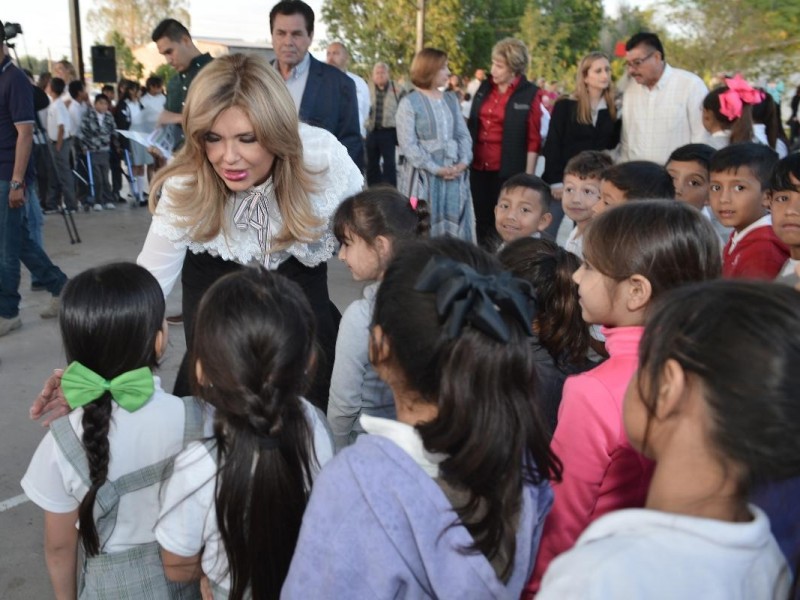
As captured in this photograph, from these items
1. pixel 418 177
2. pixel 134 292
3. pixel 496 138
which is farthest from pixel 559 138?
pixel 134 292

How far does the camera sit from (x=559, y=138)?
5.36 meters

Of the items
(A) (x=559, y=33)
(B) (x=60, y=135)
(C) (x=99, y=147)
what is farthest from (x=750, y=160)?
(A) (x=559, y=33)

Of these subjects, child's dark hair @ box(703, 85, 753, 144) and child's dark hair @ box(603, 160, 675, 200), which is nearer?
child's dark hair @ box(603, 160, 675, 200)

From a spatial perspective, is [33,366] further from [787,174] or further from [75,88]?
[75,88]

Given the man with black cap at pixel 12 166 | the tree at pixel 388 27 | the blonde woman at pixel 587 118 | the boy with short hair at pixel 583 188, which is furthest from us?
the tree at pixel 388 27

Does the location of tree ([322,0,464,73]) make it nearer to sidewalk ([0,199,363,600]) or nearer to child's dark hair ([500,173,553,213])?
sidewalk ([0,199,363,600])

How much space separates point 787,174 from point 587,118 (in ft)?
8.95

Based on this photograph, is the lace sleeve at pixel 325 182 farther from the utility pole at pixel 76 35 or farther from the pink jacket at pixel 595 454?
the utility pole at pixel 76 35

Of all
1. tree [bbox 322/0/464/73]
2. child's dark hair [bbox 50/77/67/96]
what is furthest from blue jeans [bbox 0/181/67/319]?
tree [bbox 322/0/464/73]

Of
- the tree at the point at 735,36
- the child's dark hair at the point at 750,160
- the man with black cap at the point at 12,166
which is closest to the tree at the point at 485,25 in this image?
the tree at the point at 735,36

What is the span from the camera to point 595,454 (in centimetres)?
157

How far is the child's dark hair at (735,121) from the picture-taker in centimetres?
424

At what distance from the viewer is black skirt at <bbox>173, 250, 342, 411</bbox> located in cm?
238

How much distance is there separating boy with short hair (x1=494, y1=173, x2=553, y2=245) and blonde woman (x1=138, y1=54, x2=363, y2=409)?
1.26 meters
